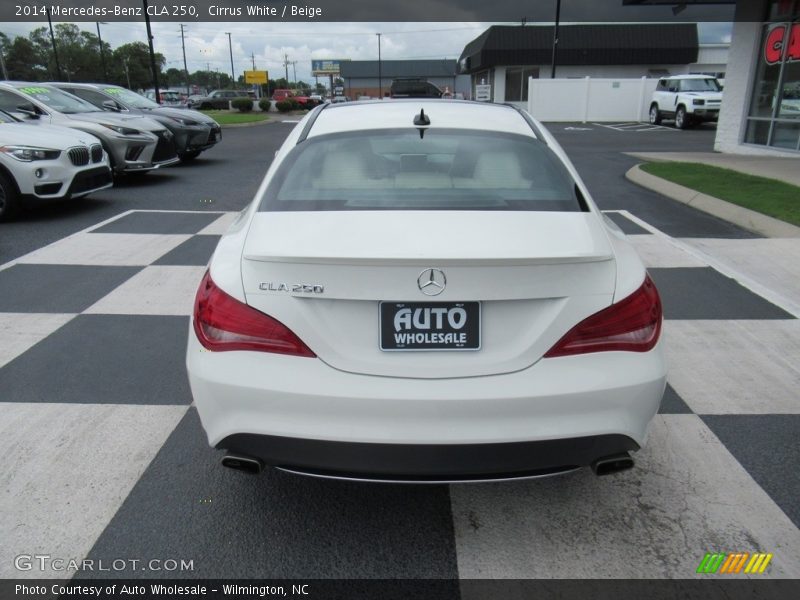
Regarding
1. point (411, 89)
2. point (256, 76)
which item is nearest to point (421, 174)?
point (411, 89)

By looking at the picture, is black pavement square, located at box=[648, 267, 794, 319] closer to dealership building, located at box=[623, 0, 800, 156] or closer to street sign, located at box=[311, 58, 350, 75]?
dealership building, located at box=[623, 0, 800, 156]

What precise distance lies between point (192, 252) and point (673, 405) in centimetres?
477

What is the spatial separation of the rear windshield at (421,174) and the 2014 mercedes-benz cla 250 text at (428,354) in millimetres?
348

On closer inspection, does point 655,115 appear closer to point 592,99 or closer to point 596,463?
point 592,99

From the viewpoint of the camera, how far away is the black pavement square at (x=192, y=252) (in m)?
6.04

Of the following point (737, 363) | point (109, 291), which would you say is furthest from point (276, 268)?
point (109, 291)

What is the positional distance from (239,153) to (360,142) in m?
14.1

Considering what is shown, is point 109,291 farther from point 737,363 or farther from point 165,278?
point 737,363

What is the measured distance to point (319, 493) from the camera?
2.71m

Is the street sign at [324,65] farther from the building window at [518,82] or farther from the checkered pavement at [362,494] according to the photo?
the checkered pavement at [362,494]

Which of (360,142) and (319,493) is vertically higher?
(360,142)

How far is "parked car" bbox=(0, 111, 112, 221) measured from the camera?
7566 millimetres

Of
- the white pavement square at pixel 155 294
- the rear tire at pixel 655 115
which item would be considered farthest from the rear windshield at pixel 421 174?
the rear tire at pixel 655 115

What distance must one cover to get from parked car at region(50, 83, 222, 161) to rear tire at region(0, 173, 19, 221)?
4.83 m
